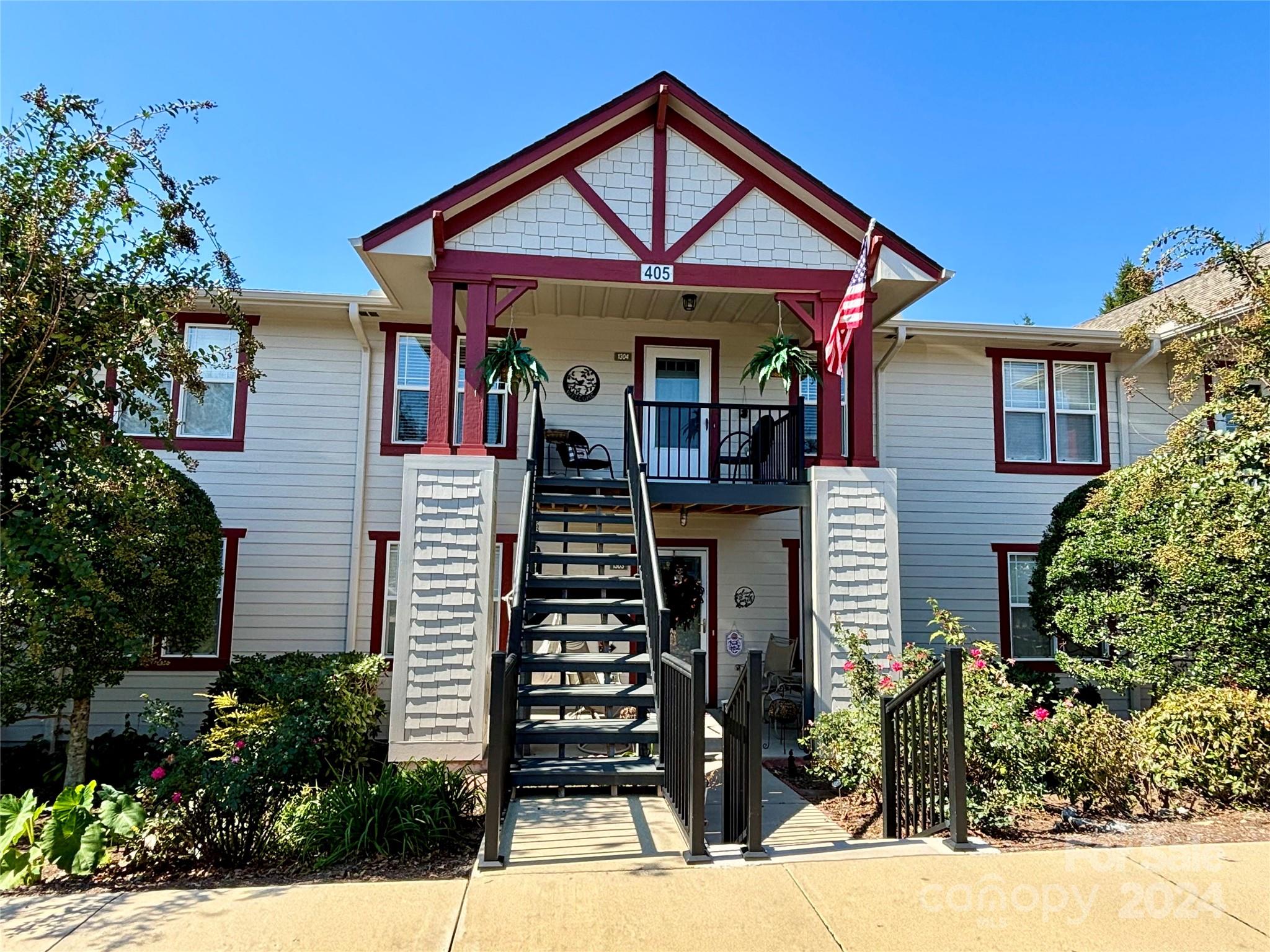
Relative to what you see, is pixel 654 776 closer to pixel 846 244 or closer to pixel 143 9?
pixel 846 244

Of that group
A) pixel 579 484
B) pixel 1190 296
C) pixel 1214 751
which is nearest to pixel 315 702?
pixel 579 484

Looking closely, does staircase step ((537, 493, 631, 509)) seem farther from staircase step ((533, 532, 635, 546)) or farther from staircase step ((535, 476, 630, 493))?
staircase step ((533, 532, 635, 546))

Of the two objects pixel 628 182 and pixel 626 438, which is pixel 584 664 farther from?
pixel 628 182

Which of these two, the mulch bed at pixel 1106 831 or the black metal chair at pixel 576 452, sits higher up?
the black metal chair at pixel 576 452

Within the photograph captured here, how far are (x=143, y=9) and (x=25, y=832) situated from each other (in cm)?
630

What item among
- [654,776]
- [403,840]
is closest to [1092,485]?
[654,776]

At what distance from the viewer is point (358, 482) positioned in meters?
9.44

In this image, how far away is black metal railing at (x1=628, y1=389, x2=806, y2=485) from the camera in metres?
8.41

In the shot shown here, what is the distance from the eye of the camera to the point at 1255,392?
20.9ft

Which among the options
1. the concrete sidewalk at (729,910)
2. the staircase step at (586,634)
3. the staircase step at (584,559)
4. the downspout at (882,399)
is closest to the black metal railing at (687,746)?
the concrete sidewalk at (729,910)

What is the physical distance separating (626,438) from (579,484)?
1.05m

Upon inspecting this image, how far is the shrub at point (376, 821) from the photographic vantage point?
15.1 ft

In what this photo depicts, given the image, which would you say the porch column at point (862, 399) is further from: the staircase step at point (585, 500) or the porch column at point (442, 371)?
the porch column at point (442, 371)

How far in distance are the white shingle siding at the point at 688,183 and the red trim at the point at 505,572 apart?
13.4 ft
